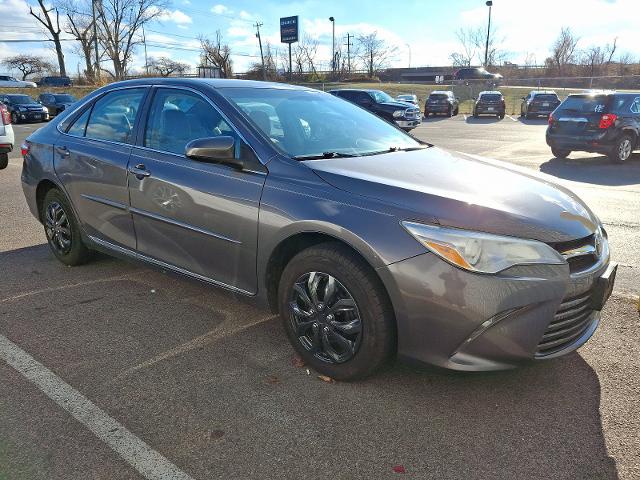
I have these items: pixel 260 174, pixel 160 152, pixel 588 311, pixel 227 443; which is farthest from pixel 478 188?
pixel 160 152

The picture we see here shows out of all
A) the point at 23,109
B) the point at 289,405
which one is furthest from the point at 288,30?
the point at 289,405

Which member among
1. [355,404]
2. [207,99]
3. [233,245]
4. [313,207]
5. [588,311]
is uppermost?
[207,99]

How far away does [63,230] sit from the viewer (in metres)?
4.72

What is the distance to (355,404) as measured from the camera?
8.93 feet

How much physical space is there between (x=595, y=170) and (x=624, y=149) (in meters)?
1.33

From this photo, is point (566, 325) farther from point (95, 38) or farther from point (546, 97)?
point (95, 38)

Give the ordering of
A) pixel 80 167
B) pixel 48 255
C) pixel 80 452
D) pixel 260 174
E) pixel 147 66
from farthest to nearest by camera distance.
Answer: pixel 147 66 < pixel 48 255 < pixel 80 167 < pixel 260 174 < pixel 80 452

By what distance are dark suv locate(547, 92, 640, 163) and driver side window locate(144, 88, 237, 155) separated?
10196 millimetres

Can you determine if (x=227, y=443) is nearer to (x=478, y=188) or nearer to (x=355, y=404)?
(x=355, y=404)

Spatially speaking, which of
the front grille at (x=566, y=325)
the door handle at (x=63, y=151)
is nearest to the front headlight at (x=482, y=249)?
the front grille at (x=566, y=325)

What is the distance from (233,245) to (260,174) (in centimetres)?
46

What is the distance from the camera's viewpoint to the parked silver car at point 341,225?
2.47m

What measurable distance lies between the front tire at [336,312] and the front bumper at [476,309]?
→ 0.38 ft

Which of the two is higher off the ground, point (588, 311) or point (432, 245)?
point (432, 245)
